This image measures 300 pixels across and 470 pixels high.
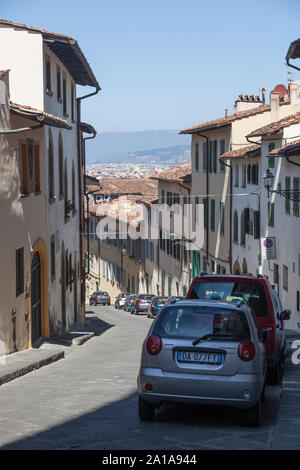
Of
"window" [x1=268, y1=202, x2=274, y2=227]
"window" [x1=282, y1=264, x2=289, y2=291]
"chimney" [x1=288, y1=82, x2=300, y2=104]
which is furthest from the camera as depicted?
"chimney" [x1=288, y1=82, x2=300, y2=104]

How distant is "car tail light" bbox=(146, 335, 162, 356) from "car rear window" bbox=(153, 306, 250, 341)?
3.4 inches

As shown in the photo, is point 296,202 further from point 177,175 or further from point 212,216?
point 177,175

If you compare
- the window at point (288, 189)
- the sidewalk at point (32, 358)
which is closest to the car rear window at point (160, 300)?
the window at point (288, 189)

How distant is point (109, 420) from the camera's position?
366 inches

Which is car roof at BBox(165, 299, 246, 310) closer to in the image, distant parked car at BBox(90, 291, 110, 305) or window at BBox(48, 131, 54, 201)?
window at BBox(48, 131, 54, 201)

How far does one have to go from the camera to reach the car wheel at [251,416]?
8906mm

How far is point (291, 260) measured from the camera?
101 ft

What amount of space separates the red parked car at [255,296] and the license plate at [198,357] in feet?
13.2

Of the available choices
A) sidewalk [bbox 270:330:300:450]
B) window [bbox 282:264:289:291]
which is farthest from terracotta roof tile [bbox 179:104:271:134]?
sidewalk [bbox 270:330:300:450]

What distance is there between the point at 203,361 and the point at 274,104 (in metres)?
33.5
